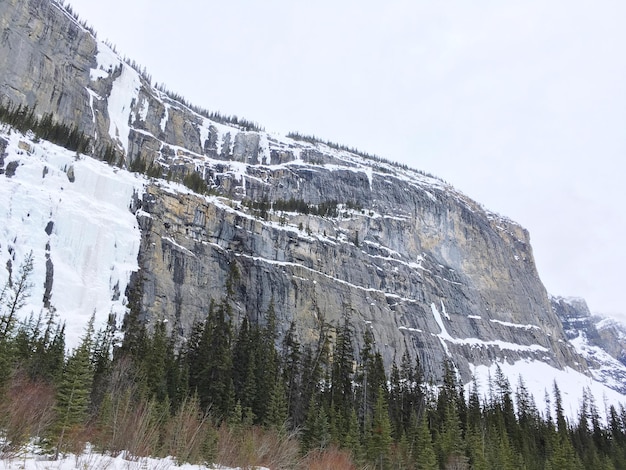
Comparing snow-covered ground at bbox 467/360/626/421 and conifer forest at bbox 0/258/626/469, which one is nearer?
conifer forest at bbox 0/258/626/469

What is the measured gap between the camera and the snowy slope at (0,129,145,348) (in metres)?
59.7

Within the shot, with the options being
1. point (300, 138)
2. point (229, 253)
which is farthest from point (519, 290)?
point (229, 253)

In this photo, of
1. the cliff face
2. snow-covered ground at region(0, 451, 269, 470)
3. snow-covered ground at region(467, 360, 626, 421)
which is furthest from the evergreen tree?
snow-covered ground at region(467, 360, 626, 421)

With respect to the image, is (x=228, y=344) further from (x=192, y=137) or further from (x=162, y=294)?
(x=192, y=137)

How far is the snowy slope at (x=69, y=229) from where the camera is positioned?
59688 mm

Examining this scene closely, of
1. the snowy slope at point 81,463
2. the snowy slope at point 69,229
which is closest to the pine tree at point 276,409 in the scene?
the snowy slope at point 81,463

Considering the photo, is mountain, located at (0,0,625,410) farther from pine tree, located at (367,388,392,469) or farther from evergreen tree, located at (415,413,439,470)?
evergreen tree, located at (415,413,439,470)

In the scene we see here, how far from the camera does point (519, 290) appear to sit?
165875 mm

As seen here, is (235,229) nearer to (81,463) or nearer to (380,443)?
(380,443)

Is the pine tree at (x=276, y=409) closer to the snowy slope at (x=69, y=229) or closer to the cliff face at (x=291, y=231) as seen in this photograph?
the snowy slope at (x=69, y=229)

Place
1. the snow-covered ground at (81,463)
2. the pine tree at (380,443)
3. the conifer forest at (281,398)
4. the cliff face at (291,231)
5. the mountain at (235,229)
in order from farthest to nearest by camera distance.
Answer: the cliff face at (291,231), the mountain at (235,229), the pine tree at (380,443), the conifer forest at (281,398), the snow-covered ground at (81,463)

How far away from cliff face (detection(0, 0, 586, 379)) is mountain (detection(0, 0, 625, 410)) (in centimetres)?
Answer: 42

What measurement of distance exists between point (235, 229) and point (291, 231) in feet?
42.4

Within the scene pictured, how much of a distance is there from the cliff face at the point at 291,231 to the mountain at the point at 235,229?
424 millimetres
